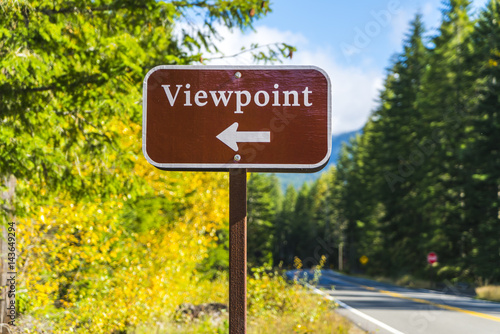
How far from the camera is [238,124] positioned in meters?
2.57

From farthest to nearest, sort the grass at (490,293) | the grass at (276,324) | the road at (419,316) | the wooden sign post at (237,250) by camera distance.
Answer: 1. the grass at (490,293)
2. the road at (419,316)
3. the grass at (276,324)
4. the wooden sign post at (237,250)

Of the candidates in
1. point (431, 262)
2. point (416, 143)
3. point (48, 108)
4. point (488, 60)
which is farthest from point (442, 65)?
point (48, 108)

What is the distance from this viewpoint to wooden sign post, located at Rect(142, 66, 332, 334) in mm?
2557

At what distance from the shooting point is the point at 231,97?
2619 mm

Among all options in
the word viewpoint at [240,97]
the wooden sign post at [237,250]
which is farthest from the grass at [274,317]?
the word viewpoint at [240,97]

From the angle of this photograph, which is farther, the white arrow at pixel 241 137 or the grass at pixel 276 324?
the grass at pixel 276 324

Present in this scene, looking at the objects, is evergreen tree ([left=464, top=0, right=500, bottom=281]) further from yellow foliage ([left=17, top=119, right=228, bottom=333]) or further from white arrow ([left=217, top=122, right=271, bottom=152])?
white arrow ([left=217, top=122, right=271, bottom=152])

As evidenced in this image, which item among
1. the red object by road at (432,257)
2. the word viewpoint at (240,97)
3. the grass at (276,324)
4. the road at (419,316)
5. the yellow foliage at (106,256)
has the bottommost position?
the red object by road at (432,257)

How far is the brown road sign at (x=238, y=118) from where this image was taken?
8.41 ft

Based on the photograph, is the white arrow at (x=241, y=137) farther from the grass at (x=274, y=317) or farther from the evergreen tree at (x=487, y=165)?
the evergreen tree at (x=487, y=165)

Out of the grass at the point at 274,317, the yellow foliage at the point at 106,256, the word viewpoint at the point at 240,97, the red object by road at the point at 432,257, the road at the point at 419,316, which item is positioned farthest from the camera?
the red object by road at the point at 432,257

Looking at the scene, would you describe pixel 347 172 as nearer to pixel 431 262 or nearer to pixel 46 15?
pixel 431 262

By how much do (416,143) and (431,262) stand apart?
9234mm

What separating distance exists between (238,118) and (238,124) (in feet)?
0.11
